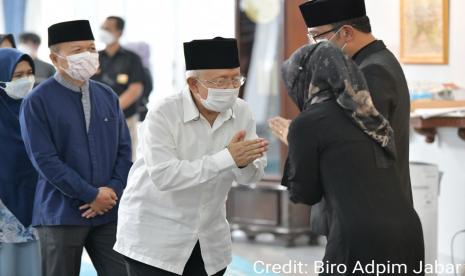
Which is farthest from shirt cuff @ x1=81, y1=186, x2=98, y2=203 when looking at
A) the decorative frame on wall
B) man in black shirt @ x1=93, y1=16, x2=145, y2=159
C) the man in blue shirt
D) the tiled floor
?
man in black shirt @ x1=93, y1=16, x2=145, y2=159

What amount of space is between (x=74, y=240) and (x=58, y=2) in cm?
682

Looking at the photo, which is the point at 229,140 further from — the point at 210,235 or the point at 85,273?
the point at 85,273

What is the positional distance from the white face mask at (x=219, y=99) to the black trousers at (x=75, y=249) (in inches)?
38.4

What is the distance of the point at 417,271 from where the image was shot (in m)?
2.80

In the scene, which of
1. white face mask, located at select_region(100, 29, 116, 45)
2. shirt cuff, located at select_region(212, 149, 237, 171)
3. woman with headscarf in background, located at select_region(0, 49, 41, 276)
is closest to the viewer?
shirt cuff, located at select_region(212, 149, 237, 171)

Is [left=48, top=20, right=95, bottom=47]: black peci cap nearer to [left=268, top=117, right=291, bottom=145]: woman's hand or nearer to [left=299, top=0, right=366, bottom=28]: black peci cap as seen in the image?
[left=299, top=0, right=366, bottom=28]: black peci cap

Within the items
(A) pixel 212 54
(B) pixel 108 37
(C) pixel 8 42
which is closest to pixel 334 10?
(A) pixel 212 54

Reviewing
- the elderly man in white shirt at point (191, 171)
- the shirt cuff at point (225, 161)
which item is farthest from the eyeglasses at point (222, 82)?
the shirt cuff at point (225, 161)

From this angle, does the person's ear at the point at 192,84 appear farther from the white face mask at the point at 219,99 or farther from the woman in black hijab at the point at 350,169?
the woman in black hijab at the point at 350,169

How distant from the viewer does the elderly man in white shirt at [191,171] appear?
3.01 meters

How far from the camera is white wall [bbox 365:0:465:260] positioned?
593 centimetres

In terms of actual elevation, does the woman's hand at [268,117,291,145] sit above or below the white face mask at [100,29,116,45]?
below

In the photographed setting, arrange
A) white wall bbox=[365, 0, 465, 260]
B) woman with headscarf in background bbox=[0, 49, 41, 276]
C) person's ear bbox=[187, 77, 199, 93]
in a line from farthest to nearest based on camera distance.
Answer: white wall bbox=[365, 0, 465, 260]
woman with headscarf in background bbox=[0, 49, 41, 276]
person's ear bbox=[187, 77, 199, 93]

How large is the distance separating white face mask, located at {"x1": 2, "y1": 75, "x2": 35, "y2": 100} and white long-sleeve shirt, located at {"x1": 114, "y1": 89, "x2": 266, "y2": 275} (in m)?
1.13
